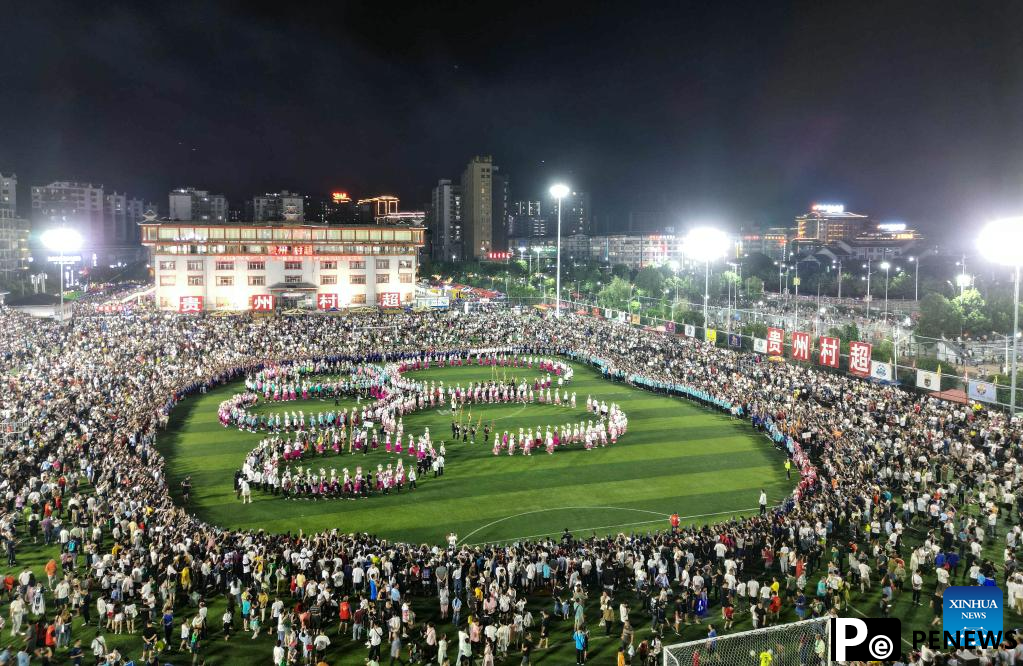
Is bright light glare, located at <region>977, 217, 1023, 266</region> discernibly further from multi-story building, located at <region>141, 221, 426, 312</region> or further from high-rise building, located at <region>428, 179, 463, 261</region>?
high-rise building, located at <region>428, 179, 463, 261</region>

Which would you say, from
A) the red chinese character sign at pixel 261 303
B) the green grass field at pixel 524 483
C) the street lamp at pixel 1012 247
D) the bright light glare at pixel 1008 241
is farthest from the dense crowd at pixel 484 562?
the red chinese character sign at pixel 261 303

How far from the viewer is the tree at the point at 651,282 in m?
90.1

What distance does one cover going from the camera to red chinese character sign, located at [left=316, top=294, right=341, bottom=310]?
71.8 meters

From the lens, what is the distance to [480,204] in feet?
573

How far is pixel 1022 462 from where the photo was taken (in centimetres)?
2297

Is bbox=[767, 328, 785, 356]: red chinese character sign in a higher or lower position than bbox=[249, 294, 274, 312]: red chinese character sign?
lower

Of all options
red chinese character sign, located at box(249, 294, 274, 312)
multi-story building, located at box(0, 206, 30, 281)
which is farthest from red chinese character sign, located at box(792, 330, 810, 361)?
multi-story building, located at box(0, 206, 30, 281)

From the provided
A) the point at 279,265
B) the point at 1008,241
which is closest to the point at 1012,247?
the point at 1008,241

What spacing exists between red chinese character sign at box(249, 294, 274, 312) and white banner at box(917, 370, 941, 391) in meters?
56.8

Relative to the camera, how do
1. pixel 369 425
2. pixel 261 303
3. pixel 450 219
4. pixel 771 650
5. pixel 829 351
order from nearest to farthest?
1. pixel 771 650
2. pixel 369 425
3. pixel 829 351
4. pixel 261 303
5. pixel 450 219

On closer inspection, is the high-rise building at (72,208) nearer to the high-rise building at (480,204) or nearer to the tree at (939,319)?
the high-rise building at (480,204)

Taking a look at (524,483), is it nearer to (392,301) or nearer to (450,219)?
(392,301)

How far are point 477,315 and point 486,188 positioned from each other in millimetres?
116288

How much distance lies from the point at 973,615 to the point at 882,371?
22281mm
